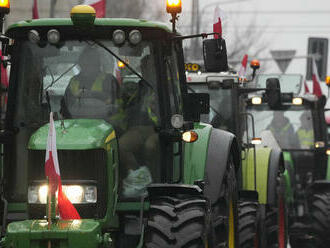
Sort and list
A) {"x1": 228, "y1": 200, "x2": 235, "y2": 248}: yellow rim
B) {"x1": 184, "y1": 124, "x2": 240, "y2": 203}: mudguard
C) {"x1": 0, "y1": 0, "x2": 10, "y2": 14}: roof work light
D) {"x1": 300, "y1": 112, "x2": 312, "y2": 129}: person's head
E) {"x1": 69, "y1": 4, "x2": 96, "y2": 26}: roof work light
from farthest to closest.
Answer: {"x1": 300, "y1": 112, "x2": 312, "y2": 129}: person's head → {"x1": 228, "y1": 200, "x2": 235, "y2": 248}: yellow rim → {"x1": 184, "y1": 124, "x2": 240, "y2": 203}: mudguard → {"x1": 0, "y1": 0, "x2": 10, "y2": 14}: roof work light → {"x1": 69, "y1": 4, "x2": 96, "y2": 26}: roof work light

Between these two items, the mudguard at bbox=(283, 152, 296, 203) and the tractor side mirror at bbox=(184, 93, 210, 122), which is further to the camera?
the mudguard at bbox=(283, 152, 296, 203)

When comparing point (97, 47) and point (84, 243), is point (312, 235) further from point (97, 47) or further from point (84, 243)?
point (84, 243)

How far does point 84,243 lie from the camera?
7.67m

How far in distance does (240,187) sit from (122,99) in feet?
15.9

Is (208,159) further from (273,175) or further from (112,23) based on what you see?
(273,175)

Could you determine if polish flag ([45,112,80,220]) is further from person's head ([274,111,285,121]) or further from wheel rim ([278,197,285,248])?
person's head ([274,111,285,121])

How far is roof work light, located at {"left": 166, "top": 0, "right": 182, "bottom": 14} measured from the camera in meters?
9.27

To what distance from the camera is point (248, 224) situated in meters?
12.4

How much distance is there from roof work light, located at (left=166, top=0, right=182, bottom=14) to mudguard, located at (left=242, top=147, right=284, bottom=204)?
4.69 meters

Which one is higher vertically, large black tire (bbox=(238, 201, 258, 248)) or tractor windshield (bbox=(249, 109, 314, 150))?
tractor windshield (bbox=(249, 109, 314, 150))

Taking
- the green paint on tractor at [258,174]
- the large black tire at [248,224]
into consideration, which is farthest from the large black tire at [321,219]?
the large black tire at [248,224]

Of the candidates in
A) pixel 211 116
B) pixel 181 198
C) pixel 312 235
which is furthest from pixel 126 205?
pixel 312 235

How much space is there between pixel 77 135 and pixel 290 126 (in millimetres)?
8513

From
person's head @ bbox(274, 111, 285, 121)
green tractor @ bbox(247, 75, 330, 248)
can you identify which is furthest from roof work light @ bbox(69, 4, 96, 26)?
person's head @ bbox(274, 111, 285, 121)
